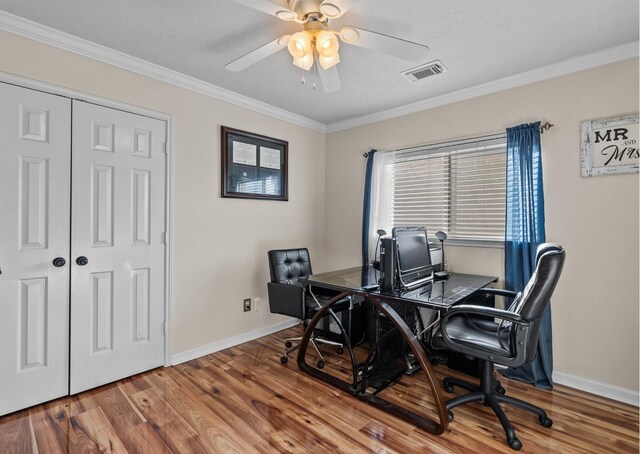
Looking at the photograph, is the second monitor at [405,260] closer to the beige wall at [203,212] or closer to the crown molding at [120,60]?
the beige wall at [203,212]

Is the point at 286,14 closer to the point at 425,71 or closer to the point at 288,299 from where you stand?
the point at 425,71

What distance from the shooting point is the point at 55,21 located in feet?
6.71

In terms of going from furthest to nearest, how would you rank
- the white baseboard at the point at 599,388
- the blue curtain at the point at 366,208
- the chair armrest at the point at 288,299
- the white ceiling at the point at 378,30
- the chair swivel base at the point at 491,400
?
the blue curtain at the point at 366,208 < the chair armrest at the point at 288,299 < the white baseboard at the point at 599,388 < the chair swivel base at the point at 491,400 < the white ceiling at the point at 378,30

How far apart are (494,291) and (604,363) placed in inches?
35.0

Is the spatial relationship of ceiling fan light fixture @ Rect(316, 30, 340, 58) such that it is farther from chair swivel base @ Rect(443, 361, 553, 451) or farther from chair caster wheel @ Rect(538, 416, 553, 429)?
chair caster wheel @ Rect(538, 416, 553, 429)

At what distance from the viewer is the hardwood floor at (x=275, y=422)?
1821mm

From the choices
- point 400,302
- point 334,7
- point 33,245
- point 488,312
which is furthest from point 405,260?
point 33,245

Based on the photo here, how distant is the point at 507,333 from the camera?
6.16 ft

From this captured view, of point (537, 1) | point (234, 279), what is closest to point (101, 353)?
point (234, 279)

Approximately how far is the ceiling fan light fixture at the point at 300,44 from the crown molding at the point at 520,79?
5.92 ft

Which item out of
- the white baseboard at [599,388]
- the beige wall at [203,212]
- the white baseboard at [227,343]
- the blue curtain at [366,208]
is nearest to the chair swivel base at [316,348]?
the white baseboard at [227,343]

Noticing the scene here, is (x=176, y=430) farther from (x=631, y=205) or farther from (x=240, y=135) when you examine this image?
(x=631, y=205)

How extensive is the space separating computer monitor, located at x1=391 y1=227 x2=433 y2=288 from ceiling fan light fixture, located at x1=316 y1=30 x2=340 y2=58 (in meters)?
1.19

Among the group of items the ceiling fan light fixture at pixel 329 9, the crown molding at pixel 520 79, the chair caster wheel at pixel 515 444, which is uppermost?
the crown molding at pixel 520 79
